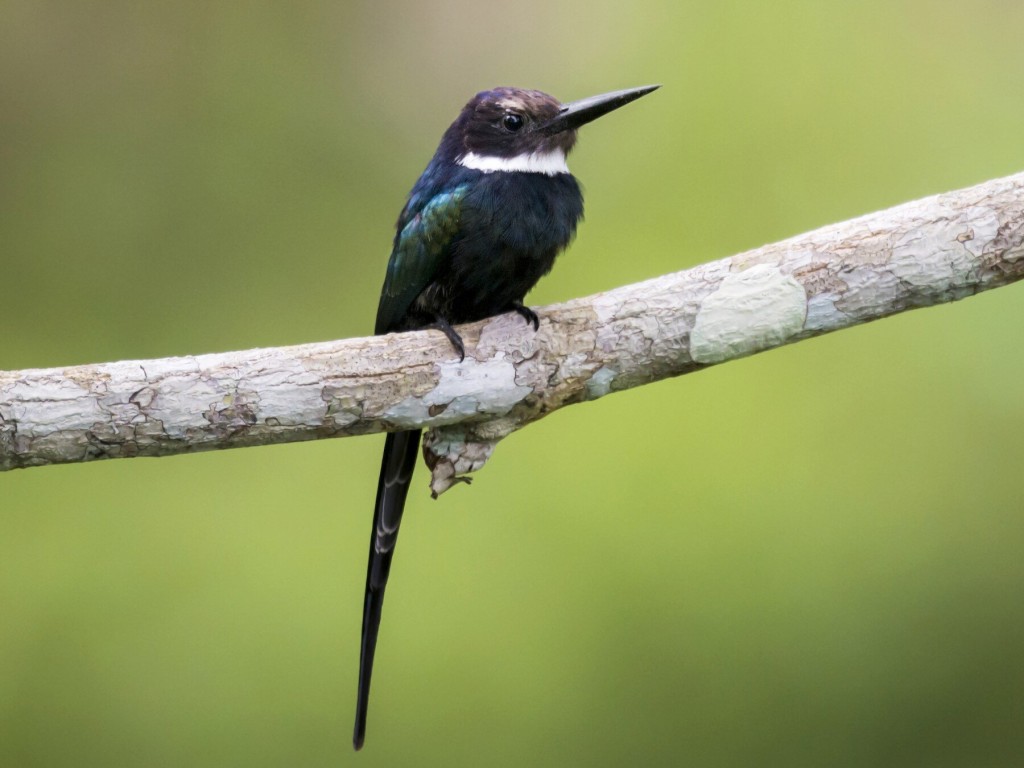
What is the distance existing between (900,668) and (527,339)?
68.2 inches

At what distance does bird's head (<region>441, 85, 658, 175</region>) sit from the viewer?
86.8 inches

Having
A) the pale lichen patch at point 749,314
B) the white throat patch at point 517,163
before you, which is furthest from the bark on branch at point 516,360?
the white throat patch at point 517,163

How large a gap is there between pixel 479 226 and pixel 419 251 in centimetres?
13

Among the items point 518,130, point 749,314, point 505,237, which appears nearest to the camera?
point 749,314

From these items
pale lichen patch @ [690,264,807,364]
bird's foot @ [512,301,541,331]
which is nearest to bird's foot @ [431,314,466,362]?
bird's foot @ [512,301,541,331]

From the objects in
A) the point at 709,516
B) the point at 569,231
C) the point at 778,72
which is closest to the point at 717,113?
the point at 778,72

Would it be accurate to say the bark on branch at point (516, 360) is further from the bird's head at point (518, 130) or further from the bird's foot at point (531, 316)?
the bird's head at point (518, 130)

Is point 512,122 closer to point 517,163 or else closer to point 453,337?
point 517,163

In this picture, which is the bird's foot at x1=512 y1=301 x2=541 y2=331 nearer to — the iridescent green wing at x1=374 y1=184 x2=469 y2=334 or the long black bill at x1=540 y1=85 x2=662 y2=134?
the iridescent green wing at x1=374 y1=184 x2=469 y2=334

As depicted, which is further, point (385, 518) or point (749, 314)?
point (385, 518)

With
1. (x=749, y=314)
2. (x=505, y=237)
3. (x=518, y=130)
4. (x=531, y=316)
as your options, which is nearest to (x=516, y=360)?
(x=531, y=316)

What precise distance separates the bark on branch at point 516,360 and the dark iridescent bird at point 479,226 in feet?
Result: 0.45

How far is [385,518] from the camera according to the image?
2.23 meters

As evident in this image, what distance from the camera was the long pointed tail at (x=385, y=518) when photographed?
86.7 inches
